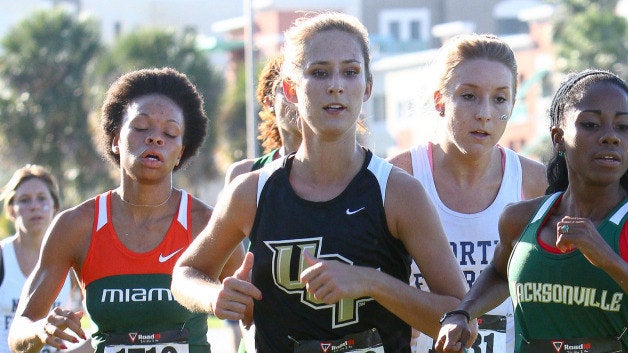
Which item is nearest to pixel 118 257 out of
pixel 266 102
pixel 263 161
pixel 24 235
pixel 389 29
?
pixel 263 161

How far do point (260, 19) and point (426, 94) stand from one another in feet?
189

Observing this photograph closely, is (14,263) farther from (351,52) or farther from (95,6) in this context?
(95,6)

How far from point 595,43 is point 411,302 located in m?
36.4

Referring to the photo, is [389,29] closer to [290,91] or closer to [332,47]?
[290,91]

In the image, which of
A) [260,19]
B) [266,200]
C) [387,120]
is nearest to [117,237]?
[266,200]

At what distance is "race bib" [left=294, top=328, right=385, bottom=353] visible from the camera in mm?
4637

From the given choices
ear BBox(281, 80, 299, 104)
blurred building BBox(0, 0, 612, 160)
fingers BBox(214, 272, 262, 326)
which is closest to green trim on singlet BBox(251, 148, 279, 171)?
ear BBox(281, 80, 299, 104)

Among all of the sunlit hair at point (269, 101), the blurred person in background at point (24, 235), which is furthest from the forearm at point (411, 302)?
the blurred person in background at point (24, 235)

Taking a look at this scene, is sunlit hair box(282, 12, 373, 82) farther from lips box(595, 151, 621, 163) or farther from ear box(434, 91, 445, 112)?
ear box(434, 91, 445, 112)

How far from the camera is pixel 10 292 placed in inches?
376

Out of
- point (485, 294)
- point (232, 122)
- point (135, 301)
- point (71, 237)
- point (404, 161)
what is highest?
point (232, 122)

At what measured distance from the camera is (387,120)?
5856cm

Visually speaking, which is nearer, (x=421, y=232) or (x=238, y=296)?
(x=238, y=296)

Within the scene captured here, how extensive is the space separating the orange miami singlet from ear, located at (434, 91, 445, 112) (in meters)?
1.50
